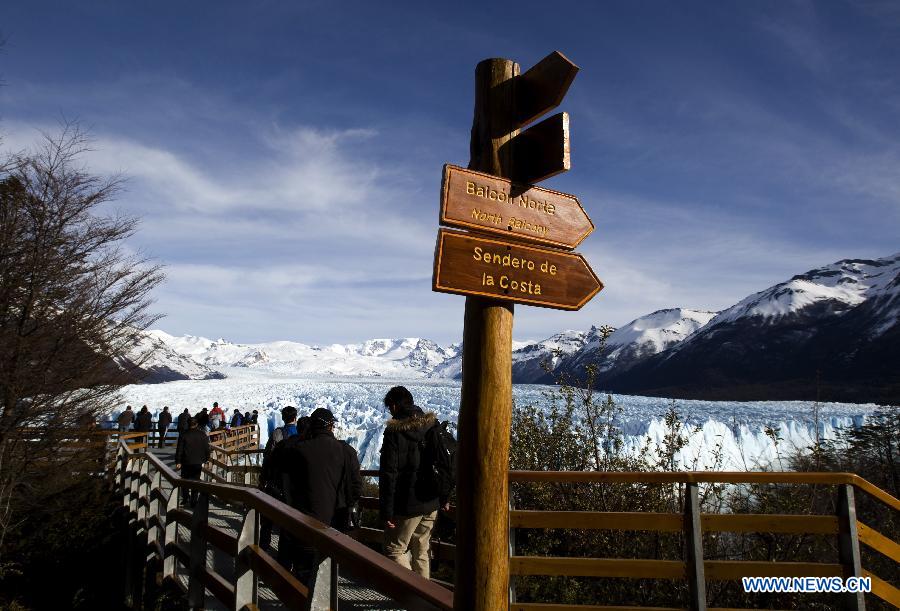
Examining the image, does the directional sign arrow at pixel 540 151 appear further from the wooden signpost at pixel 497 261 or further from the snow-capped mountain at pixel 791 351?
the snow-capped mountain at pixel 791 351

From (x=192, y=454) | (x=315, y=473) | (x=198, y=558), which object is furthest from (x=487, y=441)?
(x=192, y=454)

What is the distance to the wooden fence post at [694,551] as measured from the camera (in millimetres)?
3865

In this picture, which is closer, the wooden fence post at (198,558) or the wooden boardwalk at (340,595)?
the wooden fence post at (198,558)

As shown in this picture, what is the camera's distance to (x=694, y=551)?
389 centimetres

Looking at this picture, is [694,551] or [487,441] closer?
[487,441]

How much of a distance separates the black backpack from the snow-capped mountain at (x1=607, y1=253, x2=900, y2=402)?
10762 centimetres

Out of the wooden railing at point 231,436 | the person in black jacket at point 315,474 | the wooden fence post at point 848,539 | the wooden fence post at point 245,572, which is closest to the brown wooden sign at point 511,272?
the wooden fence post at point 245,572

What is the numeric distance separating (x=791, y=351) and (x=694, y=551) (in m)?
179

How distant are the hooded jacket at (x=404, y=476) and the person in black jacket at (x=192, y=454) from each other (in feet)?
22.3

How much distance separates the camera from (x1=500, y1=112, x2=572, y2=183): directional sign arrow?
9.53 feet

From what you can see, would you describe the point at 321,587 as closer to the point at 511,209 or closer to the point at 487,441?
the point at 487,441

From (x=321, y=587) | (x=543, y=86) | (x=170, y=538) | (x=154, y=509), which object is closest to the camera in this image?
(x=321, y=587)

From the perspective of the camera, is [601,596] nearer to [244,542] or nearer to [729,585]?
[729,585]

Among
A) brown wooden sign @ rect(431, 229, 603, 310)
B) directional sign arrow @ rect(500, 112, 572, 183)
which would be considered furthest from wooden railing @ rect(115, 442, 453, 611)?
directional sign arrow @ rect(500, 112, 572, 183)
